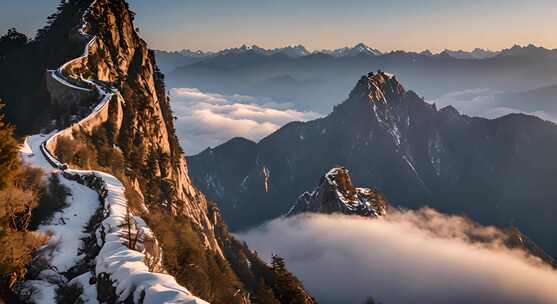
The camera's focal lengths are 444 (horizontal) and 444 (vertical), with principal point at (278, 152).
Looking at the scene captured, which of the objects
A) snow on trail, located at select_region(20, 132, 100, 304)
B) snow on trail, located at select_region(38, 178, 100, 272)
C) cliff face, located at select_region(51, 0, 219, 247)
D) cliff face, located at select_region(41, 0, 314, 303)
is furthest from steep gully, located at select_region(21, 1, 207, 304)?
cliff face, located at select_region(51, 0, 219, 247)

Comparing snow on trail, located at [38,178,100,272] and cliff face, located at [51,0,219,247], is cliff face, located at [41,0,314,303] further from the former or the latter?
snow on trail, located at [38,178,100,272]

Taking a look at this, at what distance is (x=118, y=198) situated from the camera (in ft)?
150

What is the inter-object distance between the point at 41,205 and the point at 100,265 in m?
16.2

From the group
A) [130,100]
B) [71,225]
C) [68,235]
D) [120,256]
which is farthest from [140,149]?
[120,256]

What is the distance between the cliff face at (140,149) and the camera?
53.8m

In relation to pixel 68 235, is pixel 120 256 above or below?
above

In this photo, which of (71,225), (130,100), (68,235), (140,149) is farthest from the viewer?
(130,100)

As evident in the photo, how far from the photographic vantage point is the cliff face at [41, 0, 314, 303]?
53.8m

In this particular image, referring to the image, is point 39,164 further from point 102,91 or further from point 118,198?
point 102,91

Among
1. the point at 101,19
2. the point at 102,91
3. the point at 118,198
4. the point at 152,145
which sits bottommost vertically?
the point at 152,145

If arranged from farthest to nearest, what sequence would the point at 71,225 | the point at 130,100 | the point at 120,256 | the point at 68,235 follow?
the point at 130,100, the point at 71,225, the point at 68,235, the point at 120,256

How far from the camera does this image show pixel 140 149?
95.1m

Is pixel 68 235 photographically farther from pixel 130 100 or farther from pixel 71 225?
pixel 130 100

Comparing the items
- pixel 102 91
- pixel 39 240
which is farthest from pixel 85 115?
pixel 39 240
